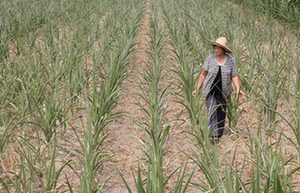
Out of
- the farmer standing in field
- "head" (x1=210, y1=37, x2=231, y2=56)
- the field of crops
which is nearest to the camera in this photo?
the field of crops

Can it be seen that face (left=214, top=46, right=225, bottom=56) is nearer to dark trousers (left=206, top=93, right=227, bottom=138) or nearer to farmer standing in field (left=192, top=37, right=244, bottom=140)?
farmer standing in field (left=192, top=37, right=244, bottom=140)

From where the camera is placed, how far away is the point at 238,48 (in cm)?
604

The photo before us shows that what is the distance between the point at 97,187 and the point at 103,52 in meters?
3.14

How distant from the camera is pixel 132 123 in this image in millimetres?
4715

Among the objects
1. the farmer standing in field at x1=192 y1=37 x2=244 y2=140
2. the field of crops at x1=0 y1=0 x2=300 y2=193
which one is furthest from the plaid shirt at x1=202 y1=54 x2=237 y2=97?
the field of crops at x1=0 y1=0 x2=300 y2=193

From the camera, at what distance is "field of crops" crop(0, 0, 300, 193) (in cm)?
274

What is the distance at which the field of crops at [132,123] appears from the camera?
108 inches

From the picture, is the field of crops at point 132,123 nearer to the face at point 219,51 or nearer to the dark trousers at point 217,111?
the dark trousers at point 217,111

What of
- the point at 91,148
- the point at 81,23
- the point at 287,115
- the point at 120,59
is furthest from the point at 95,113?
the point at 81,23

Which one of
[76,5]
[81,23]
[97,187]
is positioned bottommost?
[97,187]

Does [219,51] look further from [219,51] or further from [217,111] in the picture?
[217,111]

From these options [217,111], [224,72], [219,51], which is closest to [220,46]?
[219,51]

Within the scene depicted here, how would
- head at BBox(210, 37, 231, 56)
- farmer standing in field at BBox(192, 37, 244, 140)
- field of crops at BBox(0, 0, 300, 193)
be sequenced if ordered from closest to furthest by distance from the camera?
field of crops at BBox(0, 0, 300, 193) → head at BBox(210, 37, 231, 56) → farmer standing in field at BBox(192, 37, 244, 140)

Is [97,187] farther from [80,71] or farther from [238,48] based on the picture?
[238,48]
